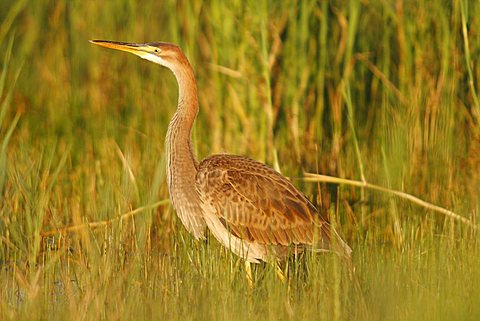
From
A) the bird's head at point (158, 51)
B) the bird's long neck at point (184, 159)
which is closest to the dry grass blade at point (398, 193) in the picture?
the bird's long neck at point (184, 159)

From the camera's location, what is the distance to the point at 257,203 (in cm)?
530

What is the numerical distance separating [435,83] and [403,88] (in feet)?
0.64

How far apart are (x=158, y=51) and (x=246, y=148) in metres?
0.95

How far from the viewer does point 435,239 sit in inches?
202

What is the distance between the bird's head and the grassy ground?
22.7 inches

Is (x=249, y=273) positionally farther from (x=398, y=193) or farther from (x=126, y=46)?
(x=126, y=46)

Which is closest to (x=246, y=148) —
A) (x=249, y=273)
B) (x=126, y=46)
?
(x=126, y=46)

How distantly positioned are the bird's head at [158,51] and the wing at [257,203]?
0.64 metres

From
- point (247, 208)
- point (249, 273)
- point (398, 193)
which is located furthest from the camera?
point (398, 193)

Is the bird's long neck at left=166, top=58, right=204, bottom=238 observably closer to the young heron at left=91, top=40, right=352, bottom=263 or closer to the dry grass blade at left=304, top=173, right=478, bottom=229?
the young heron at left=91, top=40, right=352, bottom=263

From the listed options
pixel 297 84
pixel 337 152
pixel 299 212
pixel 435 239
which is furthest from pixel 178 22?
pixel 435 239

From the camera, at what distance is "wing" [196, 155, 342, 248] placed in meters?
5.23

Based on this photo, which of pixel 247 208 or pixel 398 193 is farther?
pixel 398 193

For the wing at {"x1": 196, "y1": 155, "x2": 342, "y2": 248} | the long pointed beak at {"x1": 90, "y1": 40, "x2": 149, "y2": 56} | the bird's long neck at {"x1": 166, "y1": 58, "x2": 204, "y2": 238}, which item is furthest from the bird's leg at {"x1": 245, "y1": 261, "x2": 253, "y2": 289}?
the long pointed beak at {"x1": 90, "y1": 40, "x2": 149, "y2": 56}
